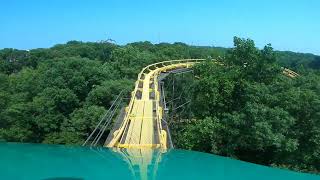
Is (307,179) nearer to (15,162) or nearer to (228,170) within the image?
(228,170)

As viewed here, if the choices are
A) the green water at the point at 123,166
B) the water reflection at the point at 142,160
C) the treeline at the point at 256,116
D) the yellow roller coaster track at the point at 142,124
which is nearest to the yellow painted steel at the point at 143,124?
the yellow roller coaster track at the point at 142,124

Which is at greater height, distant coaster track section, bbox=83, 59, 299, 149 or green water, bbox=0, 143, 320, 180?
distant coaster track section, bbox=83, 59, 299, 149

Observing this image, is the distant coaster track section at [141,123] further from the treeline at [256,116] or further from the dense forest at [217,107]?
the treeline at [256,116]

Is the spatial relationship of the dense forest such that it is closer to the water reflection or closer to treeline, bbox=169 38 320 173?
treeline, bbox=169 38 320 173

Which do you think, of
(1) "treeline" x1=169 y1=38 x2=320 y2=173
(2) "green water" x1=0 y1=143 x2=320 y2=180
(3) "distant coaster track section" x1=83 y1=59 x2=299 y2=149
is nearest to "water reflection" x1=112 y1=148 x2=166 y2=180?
(2) "green water" x1=0 y1=143 x2=320 y2=180

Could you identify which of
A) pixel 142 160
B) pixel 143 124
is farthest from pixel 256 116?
pixel 142 160

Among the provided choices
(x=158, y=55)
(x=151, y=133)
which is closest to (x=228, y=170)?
(x=151, y=133)
